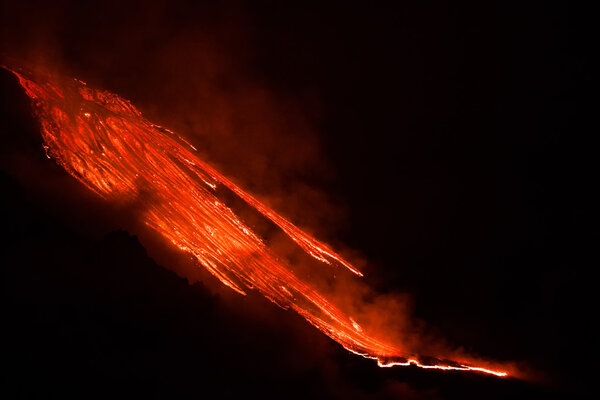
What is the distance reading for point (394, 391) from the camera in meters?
4.14

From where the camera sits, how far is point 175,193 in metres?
4.51

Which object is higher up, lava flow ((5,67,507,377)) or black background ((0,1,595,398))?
black background ((0,1,595,398))

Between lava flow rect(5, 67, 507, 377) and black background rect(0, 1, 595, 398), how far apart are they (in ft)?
0.46

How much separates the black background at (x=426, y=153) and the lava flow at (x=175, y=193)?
14 centimetres

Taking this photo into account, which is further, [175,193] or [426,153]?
[426,153]

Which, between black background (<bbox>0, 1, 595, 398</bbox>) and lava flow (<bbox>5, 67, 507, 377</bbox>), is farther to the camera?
lava flow (<bbox>5, 67, 507, 377</bbox>)

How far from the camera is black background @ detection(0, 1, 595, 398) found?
418 centimetres

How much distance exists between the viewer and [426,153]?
197 inches

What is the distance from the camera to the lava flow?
14.1ft

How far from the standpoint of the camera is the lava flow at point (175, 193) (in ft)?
14.1

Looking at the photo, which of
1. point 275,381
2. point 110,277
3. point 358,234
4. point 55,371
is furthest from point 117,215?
point 358,234

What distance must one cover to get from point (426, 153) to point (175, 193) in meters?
2.55

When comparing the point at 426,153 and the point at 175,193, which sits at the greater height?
the point at 426,153

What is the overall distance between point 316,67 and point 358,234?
1813 millimetres
